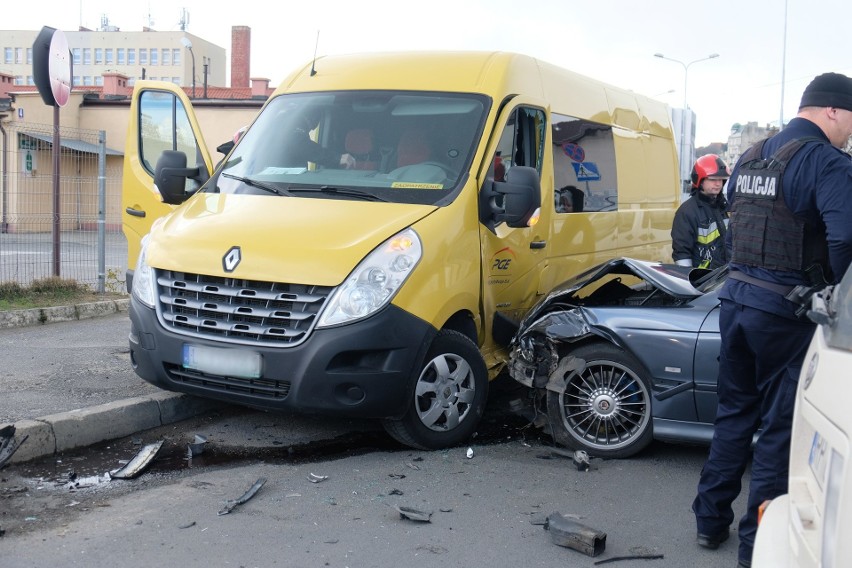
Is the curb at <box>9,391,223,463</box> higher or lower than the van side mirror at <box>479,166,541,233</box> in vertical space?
lower

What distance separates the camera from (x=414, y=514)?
4.48 m

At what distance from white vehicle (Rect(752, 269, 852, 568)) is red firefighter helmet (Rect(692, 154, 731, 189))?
522 centimetres

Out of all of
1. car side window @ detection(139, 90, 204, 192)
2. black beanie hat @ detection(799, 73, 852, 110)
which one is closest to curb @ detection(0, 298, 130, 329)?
car side window @ detection(139, 90, 204, 192)

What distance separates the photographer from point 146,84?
26.2 feet

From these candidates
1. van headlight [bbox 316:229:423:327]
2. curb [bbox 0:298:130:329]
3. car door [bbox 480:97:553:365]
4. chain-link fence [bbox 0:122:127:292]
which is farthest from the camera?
chain-link fence [bbox 0:122:127:292]

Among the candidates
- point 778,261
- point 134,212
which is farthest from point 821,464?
point 134,212

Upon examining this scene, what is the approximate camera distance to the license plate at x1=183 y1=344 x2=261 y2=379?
5.21 m

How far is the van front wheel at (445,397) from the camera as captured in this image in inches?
217

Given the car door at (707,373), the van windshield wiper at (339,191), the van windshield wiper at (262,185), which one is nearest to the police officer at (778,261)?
the car door at (707,373)

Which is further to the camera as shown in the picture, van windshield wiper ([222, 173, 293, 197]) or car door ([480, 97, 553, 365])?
car door ([480, 97, 553, 365])

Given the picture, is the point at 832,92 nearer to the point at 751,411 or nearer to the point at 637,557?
the point at 751,411

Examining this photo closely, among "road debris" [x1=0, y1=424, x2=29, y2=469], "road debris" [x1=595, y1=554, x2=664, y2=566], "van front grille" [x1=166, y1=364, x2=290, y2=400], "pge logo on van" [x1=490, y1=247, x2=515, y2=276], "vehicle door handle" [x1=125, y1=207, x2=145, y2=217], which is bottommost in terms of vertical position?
"road debris" [x1=595, y1=554, x2=664, y2=566]

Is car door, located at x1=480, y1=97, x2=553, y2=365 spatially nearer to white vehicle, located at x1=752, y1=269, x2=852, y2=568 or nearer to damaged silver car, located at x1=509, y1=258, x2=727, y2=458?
damaged silver car, located at x1=509, y1=258, x2=727, y2=458

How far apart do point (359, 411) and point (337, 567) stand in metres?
1.44
